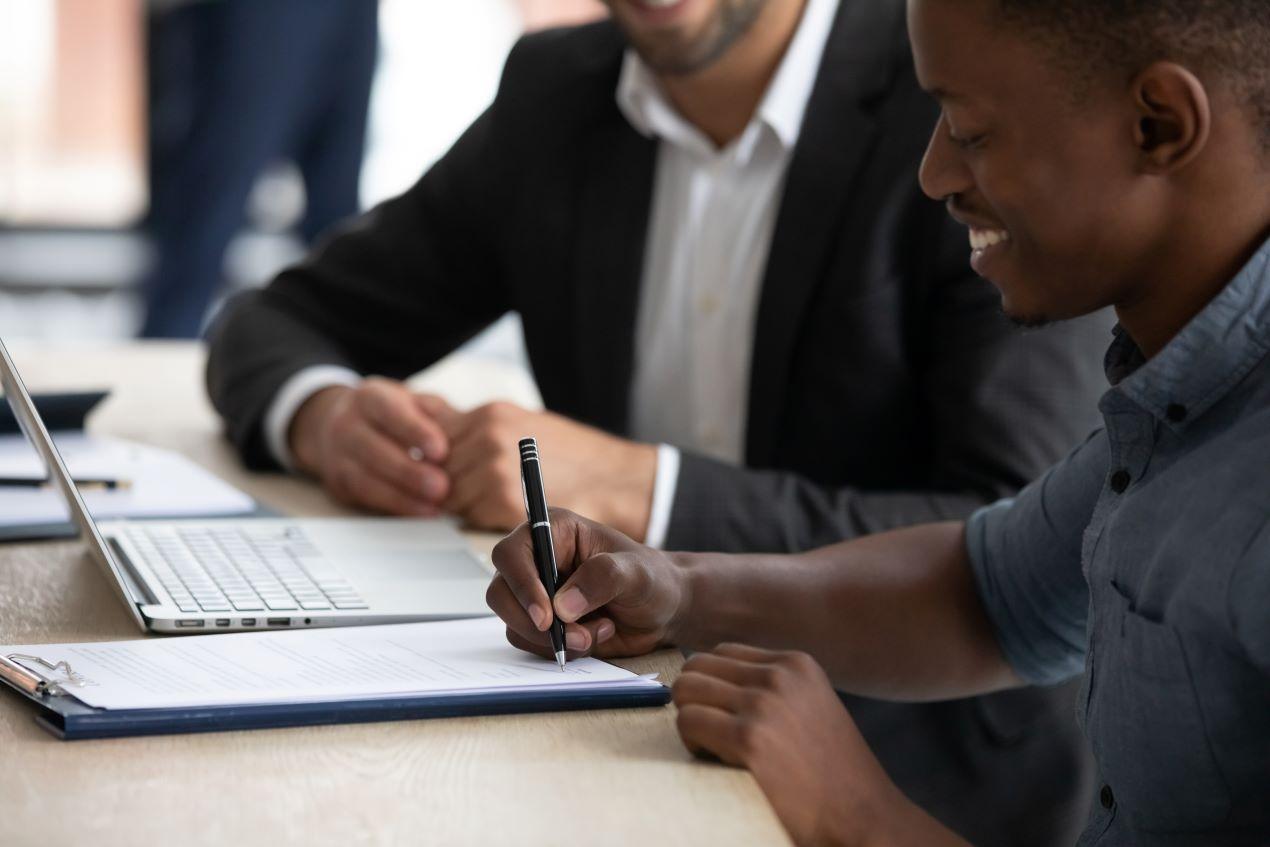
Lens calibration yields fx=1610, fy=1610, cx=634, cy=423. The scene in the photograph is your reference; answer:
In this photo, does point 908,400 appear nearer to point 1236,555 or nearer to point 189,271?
point 1236,555

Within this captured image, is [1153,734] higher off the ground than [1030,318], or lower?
lower

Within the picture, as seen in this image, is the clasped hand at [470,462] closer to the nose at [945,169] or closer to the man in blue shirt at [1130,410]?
the man in blue shirt at [1130,410]

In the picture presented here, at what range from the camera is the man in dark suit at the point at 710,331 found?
1.37 metres

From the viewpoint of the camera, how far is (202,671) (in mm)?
899

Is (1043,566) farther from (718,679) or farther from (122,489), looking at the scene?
(122,489)

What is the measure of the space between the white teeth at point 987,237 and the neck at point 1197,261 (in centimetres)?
8

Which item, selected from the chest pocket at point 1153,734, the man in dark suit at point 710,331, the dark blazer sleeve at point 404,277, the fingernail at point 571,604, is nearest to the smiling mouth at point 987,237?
the chest pocket at point 1153,734

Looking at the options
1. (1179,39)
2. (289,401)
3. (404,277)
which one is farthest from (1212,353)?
(404,277)

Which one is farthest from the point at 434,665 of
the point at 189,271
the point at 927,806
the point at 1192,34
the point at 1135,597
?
the point at 189,271

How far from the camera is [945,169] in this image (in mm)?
918

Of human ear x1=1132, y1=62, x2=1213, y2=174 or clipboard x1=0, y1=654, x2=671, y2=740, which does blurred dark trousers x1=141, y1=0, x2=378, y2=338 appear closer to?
clipboard x1=0, y1=654, x2=671, y2=740

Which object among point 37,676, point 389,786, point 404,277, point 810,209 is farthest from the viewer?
point 404,277

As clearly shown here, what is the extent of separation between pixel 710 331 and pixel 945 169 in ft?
2.52

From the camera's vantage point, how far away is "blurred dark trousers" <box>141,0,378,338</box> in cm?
350
